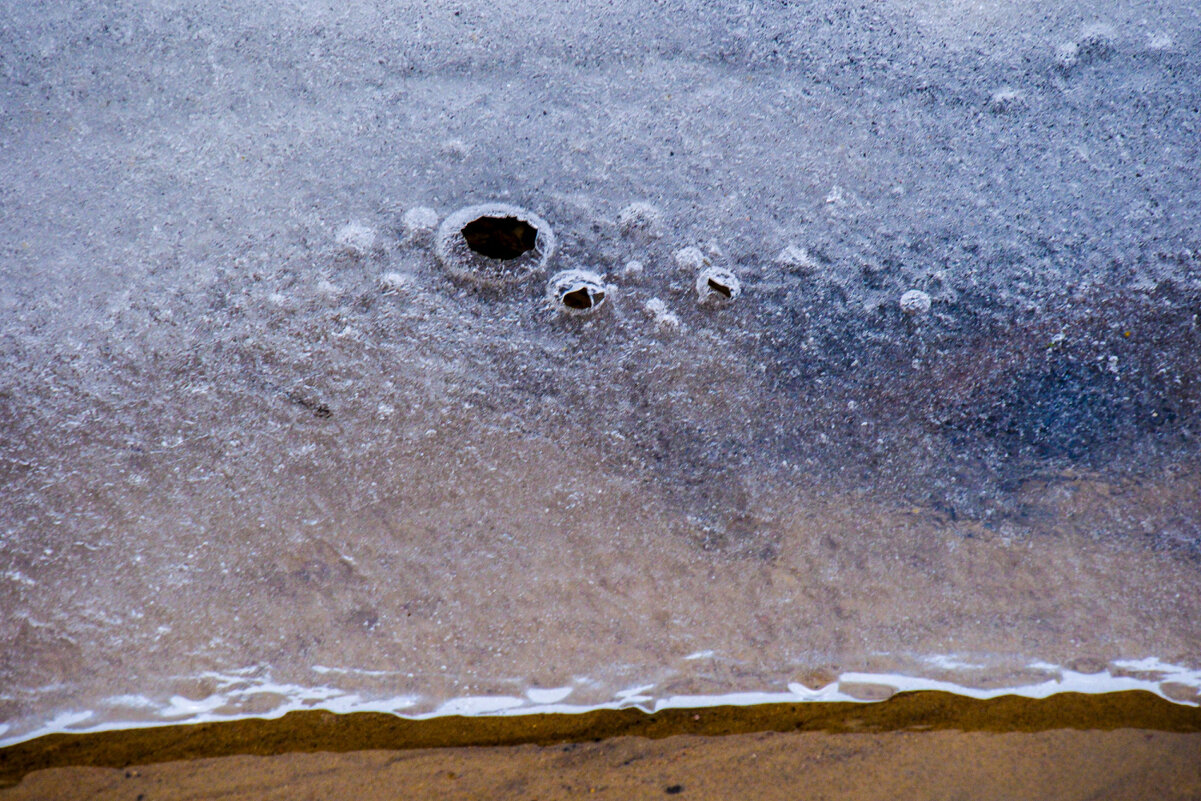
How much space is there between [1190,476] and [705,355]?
1027 millimetres

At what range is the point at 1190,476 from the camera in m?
1.45

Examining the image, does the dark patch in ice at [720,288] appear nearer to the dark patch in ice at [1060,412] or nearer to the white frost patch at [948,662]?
the dark patch in ice at [1060,412]

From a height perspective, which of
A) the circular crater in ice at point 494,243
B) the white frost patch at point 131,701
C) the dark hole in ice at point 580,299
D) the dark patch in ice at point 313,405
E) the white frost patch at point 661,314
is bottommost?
the white frost patch at point 131,701

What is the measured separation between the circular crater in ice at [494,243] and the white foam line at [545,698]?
0.87m

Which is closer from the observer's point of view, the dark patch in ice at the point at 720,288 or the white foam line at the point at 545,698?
the white foam line at the point at 545,698

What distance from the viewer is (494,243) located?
1.52 meters

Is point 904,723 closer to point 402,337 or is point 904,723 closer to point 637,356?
point 637,356

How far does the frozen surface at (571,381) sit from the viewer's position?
1405mm

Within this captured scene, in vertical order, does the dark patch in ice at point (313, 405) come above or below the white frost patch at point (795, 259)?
below

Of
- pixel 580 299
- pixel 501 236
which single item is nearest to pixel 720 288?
pixel 580 299

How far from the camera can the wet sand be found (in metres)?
1.41

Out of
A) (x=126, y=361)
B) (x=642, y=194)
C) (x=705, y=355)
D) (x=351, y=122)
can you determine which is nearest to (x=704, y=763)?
(x=705, y=355)

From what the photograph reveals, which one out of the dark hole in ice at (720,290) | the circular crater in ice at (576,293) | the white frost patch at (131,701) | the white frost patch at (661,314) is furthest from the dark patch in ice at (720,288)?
the white frost patch at (131,701)

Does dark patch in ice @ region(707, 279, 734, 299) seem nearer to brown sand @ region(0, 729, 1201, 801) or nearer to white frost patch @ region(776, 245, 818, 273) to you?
white frost patch @ region(776, 245, 818, 273)
